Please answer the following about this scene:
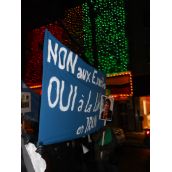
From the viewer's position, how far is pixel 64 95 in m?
3.14

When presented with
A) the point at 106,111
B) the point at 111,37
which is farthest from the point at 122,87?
the point at 106,111

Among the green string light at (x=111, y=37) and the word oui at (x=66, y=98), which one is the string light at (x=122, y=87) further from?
the word oui at (x=66, y=98)

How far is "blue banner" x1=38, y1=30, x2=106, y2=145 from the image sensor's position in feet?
8.82

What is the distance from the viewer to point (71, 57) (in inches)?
128

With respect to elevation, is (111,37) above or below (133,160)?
above

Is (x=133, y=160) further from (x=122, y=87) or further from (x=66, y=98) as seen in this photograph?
(x=66, y=98)

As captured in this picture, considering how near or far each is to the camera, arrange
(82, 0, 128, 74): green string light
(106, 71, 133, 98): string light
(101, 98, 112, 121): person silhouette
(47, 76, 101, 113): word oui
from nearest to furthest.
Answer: (47, 76, 101, 113): word oui, (101, 98, 112, 121): person silhouette, (82, 0, 128, 74): green string light, (106, 71, 133, 98): string light

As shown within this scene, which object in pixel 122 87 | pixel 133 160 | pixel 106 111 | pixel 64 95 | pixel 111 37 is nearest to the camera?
pixel 64 95

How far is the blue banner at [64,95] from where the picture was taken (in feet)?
8.82

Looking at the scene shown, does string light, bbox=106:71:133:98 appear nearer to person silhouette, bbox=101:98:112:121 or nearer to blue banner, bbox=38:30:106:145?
person silhouette, bbox=101:98:112:121

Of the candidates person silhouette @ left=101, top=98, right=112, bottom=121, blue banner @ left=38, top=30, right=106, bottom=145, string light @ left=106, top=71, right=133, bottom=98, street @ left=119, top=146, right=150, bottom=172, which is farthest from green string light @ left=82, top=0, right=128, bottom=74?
blue banner @ left=38, top=30, right=106, bottom=145

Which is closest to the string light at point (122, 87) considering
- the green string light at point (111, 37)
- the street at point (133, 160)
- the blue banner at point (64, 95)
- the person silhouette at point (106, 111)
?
the green string light at point (111, 37)

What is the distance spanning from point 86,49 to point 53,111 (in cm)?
1207
